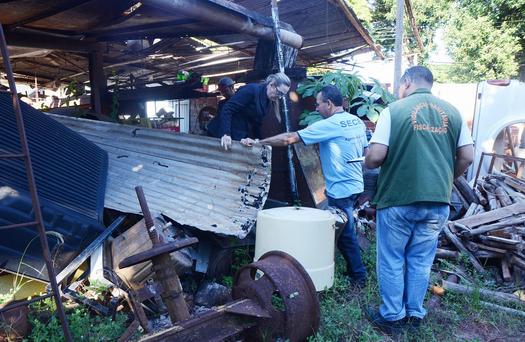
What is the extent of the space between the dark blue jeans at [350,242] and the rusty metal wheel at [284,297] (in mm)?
1211

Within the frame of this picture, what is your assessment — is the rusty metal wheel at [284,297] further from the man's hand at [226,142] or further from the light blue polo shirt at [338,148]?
the man's hand at [226,142]

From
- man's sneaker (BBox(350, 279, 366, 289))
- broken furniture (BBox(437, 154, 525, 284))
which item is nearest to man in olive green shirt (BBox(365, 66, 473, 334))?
man's sneaker (BBox(350, 279, 366, 289))

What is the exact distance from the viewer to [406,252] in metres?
3.25

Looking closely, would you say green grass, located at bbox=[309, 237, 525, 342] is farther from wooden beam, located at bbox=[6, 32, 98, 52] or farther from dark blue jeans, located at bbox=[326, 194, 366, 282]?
wooden beam, located at bbox=[6, 32, 98, 52]

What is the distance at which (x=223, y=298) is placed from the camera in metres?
3.50

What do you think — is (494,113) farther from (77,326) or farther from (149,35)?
(77,326)

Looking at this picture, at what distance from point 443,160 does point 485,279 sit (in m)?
2.20

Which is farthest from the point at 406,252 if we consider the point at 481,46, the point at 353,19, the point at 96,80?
the point at 481,46

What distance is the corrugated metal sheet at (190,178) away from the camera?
368 cm

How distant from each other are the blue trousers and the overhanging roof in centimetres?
261

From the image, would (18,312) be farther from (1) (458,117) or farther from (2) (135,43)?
(2) (135,43)

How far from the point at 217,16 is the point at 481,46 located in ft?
60.3

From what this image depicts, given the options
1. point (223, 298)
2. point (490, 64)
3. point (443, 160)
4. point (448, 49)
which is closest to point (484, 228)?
point (443, 160)

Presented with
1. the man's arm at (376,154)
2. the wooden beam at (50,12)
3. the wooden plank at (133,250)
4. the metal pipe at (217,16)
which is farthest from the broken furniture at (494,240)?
the wooden beam at (50,12)
